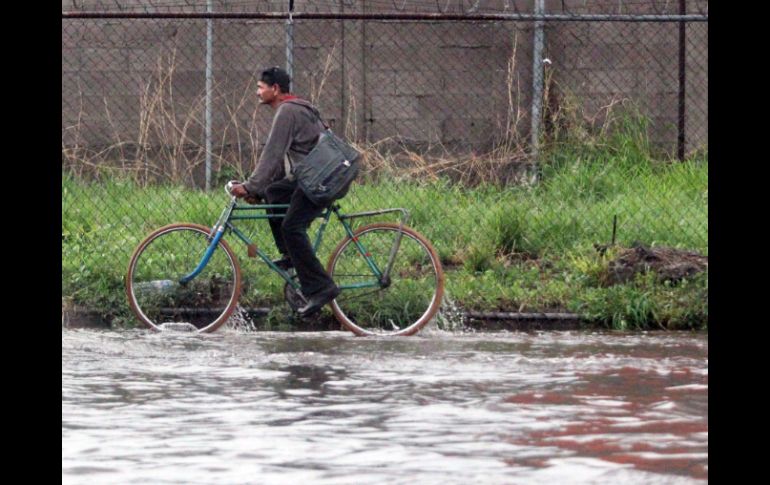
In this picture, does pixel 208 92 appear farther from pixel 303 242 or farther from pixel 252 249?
pixel 303 242

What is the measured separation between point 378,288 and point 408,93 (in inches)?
176

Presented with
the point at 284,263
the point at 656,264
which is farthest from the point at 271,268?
the point at 656,264

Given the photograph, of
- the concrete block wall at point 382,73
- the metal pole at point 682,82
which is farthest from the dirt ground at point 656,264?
the concrete block wall at point 382,73

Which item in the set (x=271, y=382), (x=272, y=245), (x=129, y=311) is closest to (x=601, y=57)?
(x=272, y=245)

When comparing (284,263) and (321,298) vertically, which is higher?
(284,263)

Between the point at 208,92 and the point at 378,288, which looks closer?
the point at 378,288

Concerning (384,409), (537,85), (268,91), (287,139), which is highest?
(537,85)

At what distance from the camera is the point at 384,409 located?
705 cm

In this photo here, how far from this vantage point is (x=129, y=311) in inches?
420

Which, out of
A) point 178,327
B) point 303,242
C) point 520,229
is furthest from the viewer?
point 520,229

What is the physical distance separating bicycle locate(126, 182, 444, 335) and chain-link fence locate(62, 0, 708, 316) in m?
2.65

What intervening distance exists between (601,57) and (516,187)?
91.4 inches

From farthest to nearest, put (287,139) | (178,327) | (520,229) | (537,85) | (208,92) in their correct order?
(208,92) < (537,85) < (520,229) < (178,327) < (287,139)
